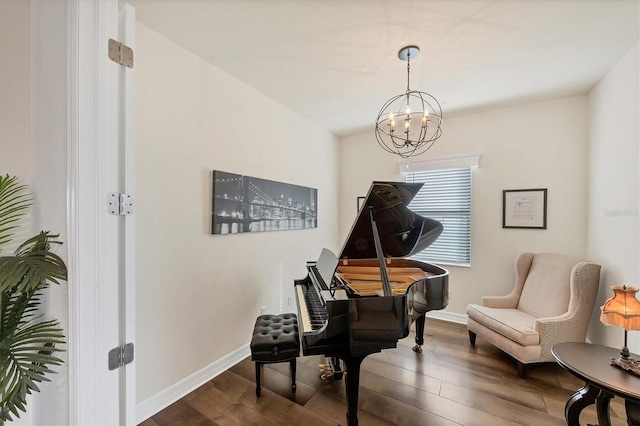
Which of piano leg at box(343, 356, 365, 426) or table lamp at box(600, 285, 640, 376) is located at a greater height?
table lamp at box(600, 285, 640, 376)

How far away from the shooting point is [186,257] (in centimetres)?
219

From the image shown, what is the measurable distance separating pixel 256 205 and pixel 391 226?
146cm

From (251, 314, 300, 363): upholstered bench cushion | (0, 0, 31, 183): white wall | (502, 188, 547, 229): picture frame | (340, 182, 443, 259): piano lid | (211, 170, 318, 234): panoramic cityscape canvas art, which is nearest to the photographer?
(0, 0, 31, 183): white wall

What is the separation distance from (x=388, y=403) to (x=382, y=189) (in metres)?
1.70

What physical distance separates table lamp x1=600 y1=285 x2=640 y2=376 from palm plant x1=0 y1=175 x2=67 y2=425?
2.86 metres

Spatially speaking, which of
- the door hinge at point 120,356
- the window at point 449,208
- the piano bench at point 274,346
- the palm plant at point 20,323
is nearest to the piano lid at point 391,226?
the piano bench at point 274,346

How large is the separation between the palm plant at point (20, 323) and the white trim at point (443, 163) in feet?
12.8

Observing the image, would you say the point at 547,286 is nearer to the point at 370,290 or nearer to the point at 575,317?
the point at 575,317

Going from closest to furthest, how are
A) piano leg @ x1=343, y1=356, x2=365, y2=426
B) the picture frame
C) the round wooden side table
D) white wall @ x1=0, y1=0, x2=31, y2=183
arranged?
1. white wall @ x1=0, y1=0, x2=31, y2=183
2. the round wooden side table
3. piano leg @ x1=343, y1=356, x2=365, y2=426
4. the picture frame

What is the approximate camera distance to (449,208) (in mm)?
3766

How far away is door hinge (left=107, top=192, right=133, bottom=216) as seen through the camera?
1062mm

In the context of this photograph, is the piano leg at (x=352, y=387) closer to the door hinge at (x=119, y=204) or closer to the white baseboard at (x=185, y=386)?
the white baseboard at (x=185, y=386)

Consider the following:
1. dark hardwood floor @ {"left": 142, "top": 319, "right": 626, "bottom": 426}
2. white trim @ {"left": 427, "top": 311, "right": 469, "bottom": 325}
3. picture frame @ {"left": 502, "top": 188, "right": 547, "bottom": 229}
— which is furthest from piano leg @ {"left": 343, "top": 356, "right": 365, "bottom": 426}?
picture frame @ {"left": 502, "top": 188, "right": 547, "bottom": 229}

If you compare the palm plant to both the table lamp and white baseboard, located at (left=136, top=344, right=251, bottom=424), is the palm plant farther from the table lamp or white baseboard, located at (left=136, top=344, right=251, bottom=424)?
the table lamp
